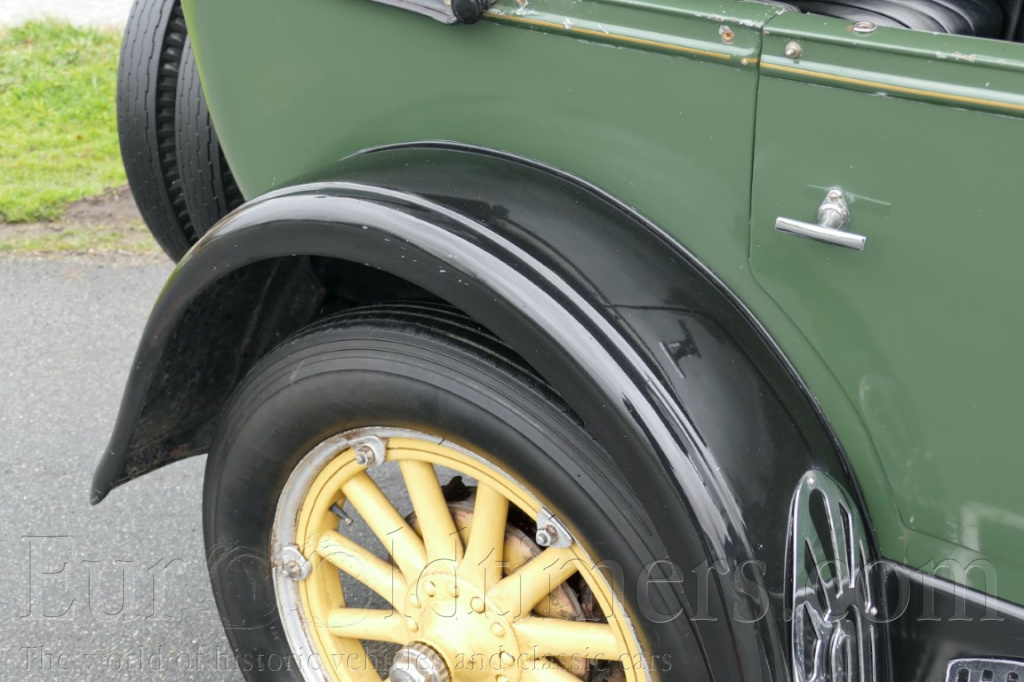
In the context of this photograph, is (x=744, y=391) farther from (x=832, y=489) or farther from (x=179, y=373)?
(x=179, y=373)

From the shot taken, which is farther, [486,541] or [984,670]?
[486,541]

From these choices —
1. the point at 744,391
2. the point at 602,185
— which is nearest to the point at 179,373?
the point at 602,185

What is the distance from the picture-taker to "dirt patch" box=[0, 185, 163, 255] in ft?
12.0

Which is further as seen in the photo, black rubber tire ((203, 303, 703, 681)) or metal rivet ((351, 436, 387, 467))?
metal rivet ((351, 436, 387, 467))

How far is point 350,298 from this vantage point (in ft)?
6.19

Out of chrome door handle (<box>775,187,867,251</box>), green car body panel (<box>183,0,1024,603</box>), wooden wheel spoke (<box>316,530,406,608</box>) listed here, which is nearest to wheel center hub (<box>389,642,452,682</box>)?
wooden wheel spoke (<box>316,530,406,608</box>)

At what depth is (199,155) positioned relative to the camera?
2184 millimetres

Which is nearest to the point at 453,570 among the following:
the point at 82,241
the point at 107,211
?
the point at 82,241

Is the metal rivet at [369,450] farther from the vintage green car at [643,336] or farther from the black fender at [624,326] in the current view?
the black fender at [624,326]

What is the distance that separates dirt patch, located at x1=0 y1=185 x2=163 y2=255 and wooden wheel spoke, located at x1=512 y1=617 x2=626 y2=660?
8.87 ft

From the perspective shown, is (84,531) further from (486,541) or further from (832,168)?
(832,168)

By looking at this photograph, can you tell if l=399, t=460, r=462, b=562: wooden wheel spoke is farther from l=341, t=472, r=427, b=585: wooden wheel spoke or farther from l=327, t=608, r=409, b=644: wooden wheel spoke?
l=327, t=608, r=409, b=644: wooden wheel spoke

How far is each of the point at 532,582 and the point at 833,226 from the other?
2.14 ft

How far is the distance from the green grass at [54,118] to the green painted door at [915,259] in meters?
3.40
